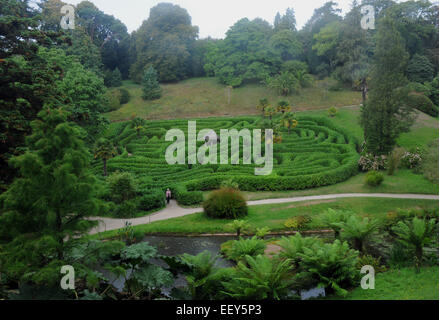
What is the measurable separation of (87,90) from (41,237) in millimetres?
26323

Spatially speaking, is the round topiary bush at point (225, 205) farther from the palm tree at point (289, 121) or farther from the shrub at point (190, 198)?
the palm tree at point (289, 121)

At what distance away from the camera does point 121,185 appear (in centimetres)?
2177

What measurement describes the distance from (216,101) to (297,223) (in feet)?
116

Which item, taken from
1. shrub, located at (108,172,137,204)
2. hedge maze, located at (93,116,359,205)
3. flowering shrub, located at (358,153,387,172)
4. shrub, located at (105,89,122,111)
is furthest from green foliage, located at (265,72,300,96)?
shrub, located at (108,172,137,204)

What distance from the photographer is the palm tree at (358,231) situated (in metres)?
16.2

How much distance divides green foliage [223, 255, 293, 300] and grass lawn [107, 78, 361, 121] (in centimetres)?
3722

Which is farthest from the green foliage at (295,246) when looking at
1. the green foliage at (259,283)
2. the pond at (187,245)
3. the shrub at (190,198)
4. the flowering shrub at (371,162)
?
the flowering shrub at (371,162)

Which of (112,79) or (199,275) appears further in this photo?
(112,79)

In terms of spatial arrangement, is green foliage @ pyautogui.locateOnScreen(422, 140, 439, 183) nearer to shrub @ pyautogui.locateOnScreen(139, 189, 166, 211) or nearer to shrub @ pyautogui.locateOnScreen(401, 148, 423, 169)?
shrub @ pyautogui.locateOnScreen(401, 148, 423, 169)

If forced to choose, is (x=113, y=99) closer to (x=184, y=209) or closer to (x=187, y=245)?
(x=184, y=209)

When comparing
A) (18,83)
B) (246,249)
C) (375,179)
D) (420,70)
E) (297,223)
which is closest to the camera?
(246,249)

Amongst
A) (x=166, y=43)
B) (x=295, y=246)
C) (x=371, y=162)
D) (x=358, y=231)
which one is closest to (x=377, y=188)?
A: (x=371, y=162)

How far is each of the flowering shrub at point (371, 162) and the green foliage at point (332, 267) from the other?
17.9m
